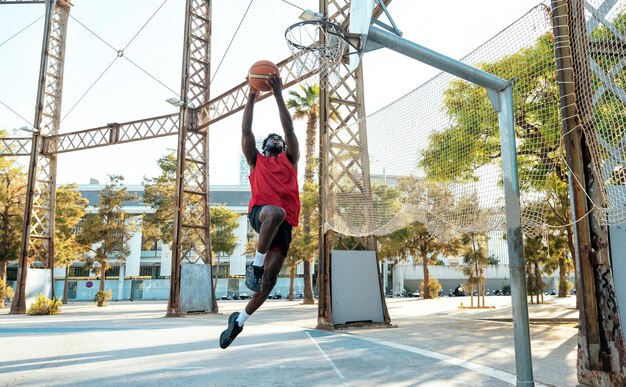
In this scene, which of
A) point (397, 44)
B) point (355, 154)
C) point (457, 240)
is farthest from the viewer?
point (457, 240)

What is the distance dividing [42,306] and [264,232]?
67.9ft

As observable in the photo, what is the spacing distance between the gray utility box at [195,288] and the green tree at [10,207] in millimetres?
15656

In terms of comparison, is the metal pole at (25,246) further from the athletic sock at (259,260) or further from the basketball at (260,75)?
the basketball at (260,75)

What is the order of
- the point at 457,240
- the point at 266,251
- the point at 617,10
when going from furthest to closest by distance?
1. the point at 457,240
2. the point at 617,10
3. the point at 266,251

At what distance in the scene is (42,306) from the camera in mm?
20969

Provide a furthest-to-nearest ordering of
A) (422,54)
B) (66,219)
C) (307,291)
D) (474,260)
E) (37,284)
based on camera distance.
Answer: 1. (307,291)
2. (66,219)
3. (474,260)
4. (37,284)
5. (422,54)

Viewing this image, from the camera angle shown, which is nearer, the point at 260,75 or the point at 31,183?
the point at 260,75

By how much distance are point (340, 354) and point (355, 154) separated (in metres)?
6.92

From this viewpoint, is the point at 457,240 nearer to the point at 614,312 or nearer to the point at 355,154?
the point at 355,154

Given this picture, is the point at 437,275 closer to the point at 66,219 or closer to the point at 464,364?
the point at 66,219

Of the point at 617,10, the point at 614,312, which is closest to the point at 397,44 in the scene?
the point at 617,10

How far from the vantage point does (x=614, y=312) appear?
6.21 meters

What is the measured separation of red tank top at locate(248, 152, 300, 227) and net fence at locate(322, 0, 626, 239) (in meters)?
4.17

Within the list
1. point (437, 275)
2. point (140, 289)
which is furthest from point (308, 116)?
point (437, 275)
